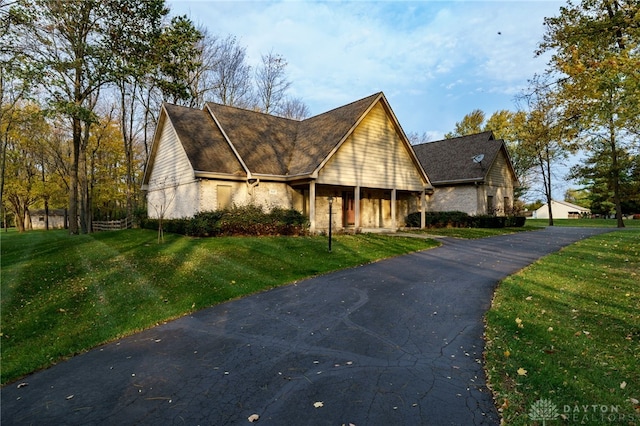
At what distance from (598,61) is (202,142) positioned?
55.5ft

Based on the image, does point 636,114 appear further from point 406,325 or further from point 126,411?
point 126,411

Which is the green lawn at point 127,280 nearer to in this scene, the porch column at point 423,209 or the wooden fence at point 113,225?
the porch column at point 423,209

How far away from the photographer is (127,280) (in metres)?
8.67

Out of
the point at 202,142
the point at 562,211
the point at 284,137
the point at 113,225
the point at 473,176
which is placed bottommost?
the point at 113,225

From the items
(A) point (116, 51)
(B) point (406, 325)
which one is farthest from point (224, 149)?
(B) point (406, 325)

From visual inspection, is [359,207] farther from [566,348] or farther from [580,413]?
[580,413]

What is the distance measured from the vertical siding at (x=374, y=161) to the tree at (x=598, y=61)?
27.2ft

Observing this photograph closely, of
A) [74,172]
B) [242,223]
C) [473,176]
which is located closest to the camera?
[242,223]

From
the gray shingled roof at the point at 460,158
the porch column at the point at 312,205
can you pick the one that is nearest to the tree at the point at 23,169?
the porch column at the point at 312,205

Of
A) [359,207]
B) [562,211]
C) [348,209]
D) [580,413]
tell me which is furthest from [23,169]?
[562,211]

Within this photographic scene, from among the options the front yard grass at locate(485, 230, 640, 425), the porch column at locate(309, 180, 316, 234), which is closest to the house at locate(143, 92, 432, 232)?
the porch column at locate(309, 180, 316, 234)

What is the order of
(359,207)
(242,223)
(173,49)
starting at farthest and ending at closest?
(359,207) < (242,223) < (173,49)

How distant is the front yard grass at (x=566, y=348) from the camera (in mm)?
3150

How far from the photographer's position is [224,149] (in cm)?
1814
